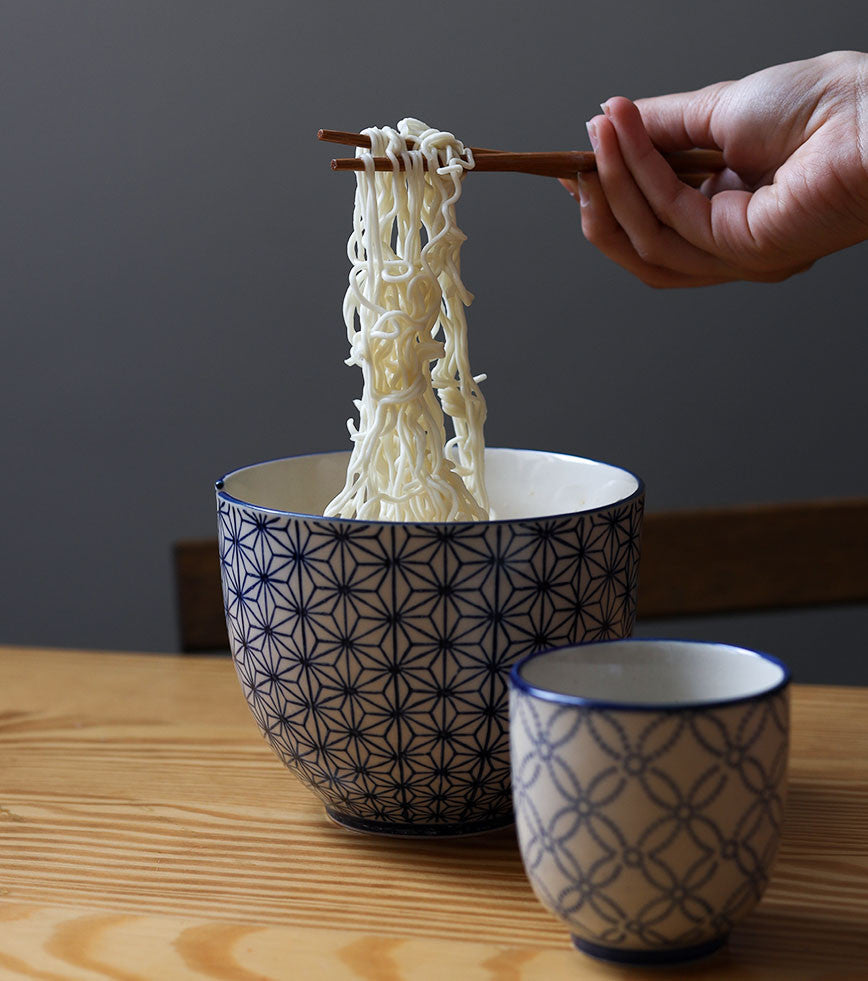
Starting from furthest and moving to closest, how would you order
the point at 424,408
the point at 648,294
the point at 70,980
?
the point at 648,294
the point at 424,408
the point at 70,980

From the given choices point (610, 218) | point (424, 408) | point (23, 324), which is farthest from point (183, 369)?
point (424, 408)

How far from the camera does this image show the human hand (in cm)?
83

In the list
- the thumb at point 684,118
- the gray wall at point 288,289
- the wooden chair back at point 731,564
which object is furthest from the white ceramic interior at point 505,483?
the gray wall at point 288,289

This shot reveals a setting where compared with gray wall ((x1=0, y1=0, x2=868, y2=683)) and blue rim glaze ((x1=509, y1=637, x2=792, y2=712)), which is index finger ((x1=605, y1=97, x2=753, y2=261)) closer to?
blue rim glaze ((x1=509, y1=637, x2=792, y2=712))

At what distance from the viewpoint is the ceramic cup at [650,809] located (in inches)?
17.1

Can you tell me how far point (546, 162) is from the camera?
30.1 inches

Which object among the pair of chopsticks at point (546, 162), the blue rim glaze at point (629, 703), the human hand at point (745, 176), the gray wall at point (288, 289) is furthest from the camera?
the gray wall at point (288, 289)

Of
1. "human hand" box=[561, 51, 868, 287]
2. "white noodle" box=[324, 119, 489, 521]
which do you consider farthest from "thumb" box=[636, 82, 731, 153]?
"white noodle" box=[324, 119, 489, 521]

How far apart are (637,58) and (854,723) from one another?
1.22 metres

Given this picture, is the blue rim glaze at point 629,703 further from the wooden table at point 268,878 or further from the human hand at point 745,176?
the human hand at point 745,176

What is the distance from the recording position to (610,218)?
930 mm

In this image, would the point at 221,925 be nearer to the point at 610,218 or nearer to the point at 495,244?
the point at 610,218

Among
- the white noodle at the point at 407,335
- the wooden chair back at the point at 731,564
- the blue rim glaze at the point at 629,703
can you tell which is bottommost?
the wooden chair back at the point at 731,564

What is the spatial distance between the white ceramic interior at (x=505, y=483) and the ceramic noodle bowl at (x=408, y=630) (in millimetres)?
60
